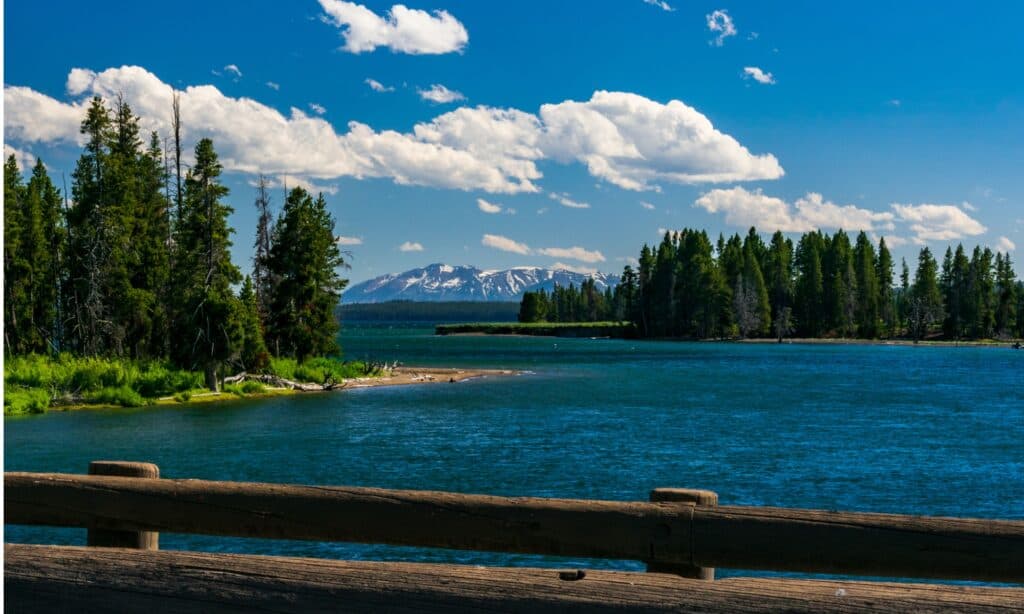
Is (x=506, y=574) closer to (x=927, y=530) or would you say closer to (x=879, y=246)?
(x=927, y=530)

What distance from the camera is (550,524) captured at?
10.6ft

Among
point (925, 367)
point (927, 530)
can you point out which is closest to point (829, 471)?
point (927, 530)

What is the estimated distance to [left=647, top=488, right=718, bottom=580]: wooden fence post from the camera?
129 inches

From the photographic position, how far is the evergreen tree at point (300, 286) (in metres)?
63.8

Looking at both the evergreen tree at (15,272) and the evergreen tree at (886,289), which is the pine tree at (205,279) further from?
the evergreen tree at (886,289)

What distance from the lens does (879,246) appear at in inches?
6841

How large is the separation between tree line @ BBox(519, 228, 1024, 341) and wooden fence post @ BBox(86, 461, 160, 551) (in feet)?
536

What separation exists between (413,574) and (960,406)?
56113 millimetres

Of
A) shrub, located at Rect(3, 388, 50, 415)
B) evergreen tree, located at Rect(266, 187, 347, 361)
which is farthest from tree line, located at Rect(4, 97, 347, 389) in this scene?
shrub, located at Rect(3, 388, 50, 415)

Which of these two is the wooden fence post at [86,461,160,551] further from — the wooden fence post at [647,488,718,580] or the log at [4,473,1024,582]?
the wooden fence post at [647,488,718,580]

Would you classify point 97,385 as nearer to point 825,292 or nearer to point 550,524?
point 550,524

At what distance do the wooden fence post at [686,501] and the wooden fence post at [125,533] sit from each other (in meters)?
1.89

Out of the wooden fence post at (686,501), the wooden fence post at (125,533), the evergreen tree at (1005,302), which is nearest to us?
the wooden fence post at (686,501)

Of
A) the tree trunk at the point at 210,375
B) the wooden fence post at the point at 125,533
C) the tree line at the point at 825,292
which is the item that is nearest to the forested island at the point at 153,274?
the tree trunk at the point at 210,375
